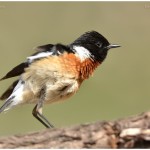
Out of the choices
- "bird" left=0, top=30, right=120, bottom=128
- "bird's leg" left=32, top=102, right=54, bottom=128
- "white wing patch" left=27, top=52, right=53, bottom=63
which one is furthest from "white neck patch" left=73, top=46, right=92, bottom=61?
"bird's leg" left=32, top=102, right=54, bottom=128

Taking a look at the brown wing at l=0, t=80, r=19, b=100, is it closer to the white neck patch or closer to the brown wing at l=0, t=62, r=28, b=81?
the brown wing at l=0, t=62, r=28, b=81

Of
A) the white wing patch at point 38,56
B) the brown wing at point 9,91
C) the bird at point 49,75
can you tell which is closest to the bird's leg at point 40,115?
the bird at point 49,75

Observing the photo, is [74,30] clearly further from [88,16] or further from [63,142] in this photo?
[63,142]

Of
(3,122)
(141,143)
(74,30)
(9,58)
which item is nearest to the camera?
(141,143)

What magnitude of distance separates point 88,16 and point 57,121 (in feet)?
12.9

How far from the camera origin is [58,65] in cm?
721

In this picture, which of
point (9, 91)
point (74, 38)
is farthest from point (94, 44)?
point (74, 38)

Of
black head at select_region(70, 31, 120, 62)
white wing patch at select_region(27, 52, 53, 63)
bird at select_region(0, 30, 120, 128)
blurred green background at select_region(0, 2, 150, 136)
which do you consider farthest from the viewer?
blurred green background at select_region(0, 2, 150, 136)

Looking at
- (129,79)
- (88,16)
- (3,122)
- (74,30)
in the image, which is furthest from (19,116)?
(88,16)

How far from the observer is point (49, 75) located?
23.6 ft

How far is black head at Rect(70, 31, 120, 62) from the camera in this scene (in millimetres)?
7738

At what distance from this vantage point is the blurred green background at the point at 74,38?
9.87m

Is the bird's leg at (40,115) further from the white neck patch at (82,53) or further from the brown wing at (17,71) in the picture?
the white neck patch at (82,53)

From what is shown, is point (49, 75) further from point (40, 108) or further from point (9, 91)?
point (9, 91)
